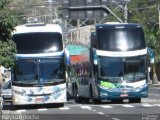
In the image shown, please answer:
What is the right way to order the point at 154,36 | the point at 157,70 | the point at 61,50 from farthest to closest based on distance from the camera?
the point at 157,70 < the point at 154,36 < the point at 61,50

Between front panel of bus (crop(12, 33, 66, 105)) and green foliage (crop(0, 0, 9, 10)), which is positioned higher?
green foliage (crop(0, 0, 9, 10))

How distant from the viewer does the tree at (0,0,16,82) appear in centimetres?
2611

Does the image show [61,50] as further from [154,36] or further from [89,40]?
[154,36]

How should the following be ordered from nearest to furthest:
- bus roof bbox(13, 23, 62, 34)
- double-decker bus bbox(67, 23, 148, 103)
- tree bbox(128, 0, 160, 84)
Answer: bus roof bbox(13, 23, 62, 34) < double-decker bus bbox(67, 23, 148, 103) < tree bbox(128, 0, 160, 84)

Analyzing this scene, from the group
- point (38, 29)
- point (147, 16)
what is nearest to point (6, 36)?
point (38, 29)

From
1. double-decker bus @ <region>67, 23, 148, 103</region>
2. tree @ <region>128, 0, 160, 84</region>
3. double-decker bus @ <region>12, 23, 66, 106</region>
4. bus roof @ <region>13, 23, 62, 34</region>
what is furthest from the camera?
tree @ <region>128, 0, 160, 84</region>

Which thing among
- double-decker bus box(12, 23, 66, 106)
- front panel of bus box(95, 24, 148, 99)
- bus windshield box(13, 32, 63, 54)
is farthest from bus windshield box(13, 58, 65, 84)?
front panel of bus box(95, 24, 148, 99)

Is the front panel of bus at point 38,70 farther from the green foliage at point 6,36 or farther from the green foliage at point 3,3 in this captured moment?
the green foliage at point 3,3

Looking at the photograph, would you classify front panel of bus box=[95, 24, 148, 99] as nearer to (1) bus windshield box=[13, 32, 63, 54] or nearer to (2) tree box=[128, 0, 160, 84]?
(1) bus windshield box=[13, 32, 63, 54]

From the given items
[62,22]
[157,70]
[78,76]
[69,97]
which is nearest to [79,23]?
[62,22]

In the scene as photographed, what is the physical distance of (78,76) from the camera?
3972cm

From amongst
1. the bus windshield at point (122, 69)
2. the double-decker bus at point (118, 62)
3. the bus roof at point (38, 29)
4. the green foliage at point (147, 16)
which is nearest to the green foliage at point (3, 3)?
the bus roof at point (38, 29)

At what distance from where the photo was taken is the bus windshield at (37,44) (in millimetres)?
31484

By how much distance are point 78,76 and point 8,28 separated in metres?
13.7
